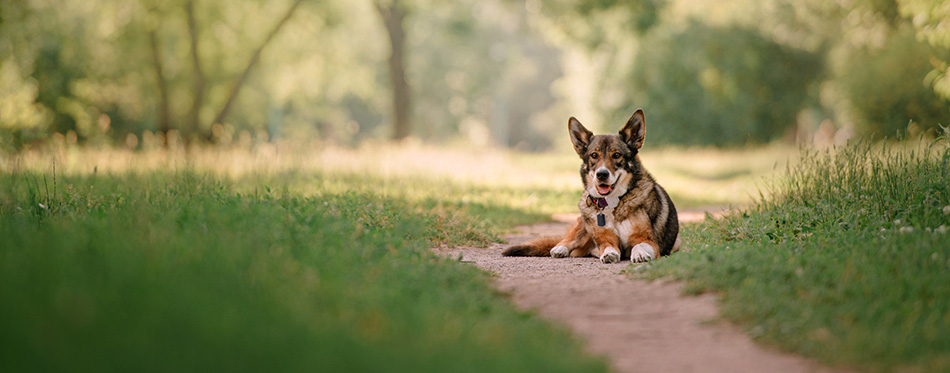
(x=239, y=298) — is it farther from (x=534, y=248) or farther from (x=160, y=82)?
(x=160, y=82)

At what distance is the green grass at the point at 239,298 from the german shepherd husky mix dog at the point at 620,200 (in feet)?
7.09

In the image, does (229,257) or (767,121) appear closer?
(229,257)

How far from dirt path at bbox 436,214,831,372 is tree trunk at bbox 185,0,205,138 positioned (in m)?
22.5

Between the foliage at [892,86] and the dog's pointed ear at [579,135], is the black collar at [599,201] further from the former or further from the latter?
the foliage at [892,86]

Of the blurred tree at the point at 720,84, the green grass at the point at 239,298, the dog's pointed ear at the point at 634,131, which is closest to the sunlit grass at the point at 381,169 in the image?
the dog's pointed ear at the point at 634,131

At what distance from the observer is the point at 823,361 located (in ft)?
14.3

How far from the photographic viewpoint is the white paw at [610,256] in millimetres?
8023

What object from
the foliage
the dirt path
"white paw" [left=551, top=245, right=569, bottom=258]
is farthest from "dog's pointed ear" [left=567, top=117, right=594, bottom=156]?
the foliage

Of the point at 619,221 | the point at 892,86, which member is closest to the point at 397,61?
the point at 892,86

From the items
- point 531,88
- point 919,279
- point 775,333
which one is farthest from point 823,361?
point 531,88

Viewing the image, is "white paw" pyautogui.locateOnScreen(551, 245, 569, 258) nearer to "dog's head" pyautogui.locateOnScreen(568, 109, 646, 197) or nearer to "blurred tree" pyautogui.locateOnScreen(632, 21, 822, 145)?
"dog's head" pyautogui.locateOnScreen(568, 109, 646, 197)

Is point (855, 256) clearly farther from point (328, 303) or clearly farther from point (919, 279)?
point (328, 303)

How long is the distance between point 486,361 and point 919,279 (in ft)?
10.9

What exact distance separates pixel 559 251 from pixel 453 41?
91.8ft
